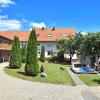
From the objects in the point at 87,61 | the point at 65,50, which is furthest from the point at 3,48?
the point at 87,61

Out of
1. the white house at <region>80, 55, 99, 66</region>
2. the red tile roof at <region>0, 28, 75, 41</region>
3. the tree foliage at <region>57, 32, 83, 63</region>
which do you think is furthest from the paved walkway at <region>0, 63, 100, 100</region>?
the red tile roof at <region>0, 28, 75, 41</region>

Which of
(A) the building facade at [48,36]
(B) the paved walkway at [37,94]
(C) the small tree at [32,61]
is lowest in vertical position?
(B) the paved walkway at [37,94]

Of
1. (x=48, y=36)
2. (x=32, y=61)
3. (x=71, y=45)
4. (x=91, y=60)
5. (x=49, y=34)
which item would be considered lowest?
(x=32, y=61)

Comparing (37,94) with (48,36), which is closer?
(37,94)

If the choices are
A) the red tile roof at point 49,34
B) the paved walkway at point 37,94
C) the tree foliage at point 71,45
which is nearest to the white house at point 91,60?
the tree foliage at point 71,45

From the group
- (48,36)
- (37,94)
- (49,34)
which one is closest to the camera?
(37,94)

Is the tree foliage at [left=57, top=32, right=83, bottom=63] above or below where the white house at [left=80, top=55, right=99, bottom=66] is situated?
above

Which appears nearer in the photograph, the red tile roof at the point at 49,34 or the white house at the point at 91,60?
the white house at the point at 91,60

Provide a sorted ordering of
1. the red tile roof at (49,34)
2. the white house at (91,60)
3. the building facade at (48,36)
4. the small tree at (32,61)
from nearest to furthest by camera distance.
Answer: the small tree at (32,61) → the white house at (91,60) → the building facade at (48,36) → the red tile roof at (49,34)

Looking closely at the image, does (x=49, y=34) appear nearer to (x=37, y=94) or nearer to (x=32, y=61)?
(x=32, y=61)

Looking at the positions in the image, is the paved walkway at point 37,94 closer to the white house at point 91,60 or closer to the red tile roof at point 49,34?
the white house at point 91,60

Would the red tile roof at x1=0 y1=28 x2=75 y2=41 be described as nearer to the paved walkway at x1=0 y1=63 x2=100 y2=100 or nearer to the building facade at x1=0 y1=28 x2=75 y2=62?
the building facade at x1=0 y1=28 x2=75 y2=62

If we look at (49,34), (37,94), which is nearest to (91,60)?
(49,34)

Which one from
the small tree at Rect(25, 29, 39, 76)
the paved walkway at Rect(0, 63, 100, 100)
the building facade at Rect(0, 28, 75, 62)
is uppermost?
the building facade at Rect(0, 28, 75, 62)
